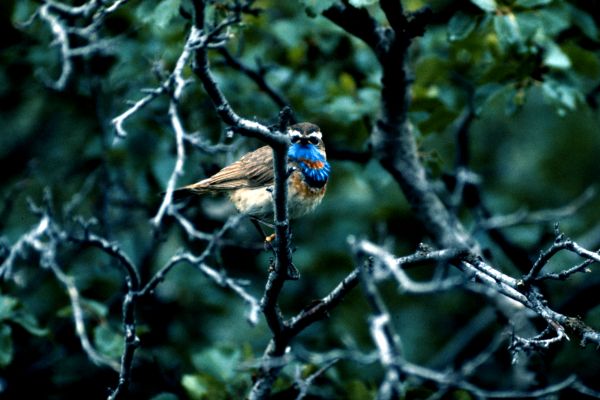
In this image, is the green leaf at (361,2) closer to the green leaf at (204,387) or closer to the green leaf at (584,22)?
the green leaf at (584,22)

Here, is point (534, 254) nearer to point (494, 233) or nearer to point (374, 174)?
point (494, 233)

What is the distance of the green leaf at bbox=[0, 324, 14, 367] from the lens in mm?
5015

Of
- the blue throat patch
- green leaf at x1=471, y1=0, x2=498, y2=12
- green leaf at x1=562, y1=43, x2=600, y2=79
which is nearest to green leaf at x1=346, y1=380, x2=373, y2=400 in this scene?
the blue throat patch

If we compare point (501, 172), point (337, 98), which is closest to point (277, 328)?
point (337, 98)

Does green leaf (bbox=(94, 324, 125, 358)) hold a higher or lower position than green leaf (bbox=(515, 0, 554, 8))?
lower

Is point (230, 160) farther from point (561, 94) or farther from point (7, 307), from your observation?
point (561, 94)

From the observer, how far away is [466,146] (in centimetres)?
651

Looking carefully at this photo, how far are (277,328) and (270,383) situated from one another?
1.12ft

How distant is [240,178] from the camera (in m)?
6.00

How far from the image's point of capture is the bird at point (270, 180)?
5.61m

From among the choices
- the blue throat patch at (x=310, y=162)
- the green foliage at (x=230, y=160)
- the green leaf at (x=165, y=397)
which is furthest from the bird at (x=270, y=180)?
the green leaf at (x=165, y=397)

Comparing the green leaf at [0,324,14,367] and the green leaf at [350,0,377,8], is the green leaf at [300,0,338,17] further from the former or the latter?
the green leaf at [0,324,14,367]

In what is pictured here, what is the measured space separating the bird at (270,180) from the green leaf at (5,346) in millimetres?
1347

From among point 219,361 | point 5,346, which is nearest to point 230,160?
point 219,361
